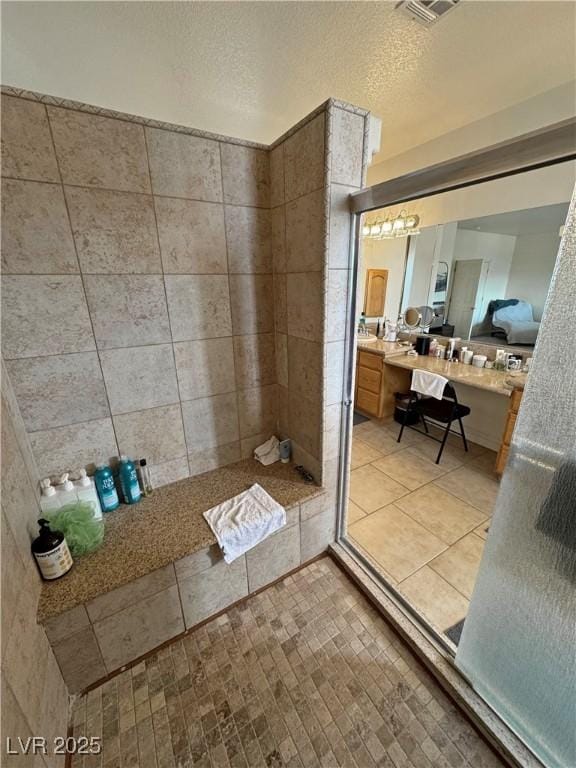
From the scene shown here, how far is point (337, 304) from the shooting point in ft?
4.39

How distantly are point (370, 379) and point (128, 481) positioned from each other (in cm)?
251

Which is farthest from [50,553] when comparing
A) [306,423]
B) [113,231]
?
[113,231]

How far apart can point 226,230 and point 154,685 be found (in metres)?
2.01

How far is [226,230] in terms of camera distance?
1.47 meters

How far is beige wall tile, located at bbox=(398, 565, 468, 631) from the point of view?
1432 mm

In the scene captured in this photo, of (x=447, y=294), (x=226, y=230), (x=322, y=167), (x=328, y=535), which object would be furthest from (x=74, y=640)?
(x=447, y=294)

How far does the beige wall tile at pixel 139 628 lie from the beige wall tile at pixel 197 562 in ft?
0.24

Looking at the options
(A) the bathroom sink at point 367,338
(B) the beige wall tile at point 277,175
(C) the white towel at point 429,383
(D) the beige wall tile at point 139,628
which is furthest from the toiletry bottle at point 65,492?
(A) the bathroom sink at point 367,338

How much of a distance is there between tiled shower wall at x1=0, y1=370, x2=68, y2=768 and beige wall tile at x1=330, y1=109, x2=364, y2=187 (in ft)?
5.02

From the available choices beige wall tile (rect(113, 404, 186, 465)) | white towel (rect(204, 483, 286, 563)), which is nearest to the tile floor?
white towel (rect(204, 483, 286, 563))

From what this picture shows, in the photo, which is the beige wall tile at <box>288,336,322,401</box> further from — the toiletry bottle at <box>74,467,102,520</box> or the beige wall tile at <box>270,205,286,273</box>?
the toiletry bottle at <box>74,467,102,520</box>

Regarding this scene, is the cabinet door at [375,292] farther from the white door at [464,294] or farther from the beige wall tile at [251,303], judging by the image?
the beige wall tile at [251,303]

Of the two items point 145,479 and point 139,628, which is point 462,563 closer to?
point 139,628

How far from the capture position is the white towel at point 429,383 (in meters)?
2.41
